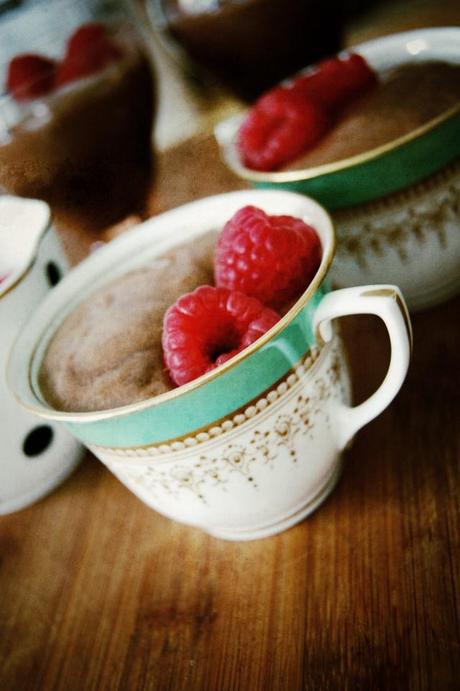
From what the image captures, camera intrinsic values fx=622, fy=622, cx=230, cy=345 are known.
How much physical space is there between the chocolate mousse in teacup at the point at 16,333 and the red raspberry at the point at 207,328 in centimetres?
17

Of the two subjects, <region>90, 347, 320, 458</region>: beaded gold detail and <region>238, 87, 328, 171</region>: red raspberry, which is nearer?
<region>90, 347, 320, 458</region>: beaded gold detail

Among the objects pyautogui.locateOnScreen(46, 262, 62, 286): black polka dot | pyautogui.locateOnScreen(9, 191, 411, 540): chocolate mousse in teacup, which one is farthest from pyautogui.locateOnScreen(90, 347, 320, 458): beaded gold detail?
pyautogui.locateOnScreen(46, 262, 62, 286): black polka dot

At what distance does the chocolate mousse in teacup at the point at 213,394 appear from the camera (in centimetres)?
34

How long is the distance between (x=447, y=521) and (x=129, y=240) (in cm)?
31

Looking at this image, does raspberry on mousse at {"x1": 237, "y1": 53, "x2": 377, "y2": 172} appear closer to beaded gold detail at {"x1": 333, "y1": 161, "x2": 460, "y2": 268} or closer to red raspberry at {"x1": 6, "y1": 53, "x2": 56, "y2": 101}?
beaded gold detail at {"x1": 333, "y1": 161, "x2": 460, "y2": 268}

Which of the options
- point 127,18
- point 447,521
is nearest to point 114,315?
point 447,521

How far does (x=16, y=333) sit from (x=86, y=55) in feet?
1.07

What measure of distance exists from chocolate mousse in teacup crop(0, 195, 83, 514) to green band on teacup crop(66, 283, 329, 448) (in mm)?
159

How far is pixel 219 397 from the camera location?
33 cm

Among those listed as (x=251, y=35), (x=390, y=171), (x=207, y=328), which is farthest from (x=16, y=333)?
(x=251, y=35)

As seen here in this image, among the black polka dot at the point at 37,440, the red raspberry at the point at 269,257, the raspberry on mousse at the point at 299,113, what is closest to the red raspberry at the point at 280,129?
the raspberry on mousse at the point at 299,113

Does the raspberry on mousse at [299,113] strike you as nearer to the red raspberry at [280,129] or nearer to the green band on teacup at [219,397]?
the red raspberry at [280,129]

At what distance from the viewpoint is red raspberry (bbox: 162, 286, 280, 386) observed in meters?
0.34

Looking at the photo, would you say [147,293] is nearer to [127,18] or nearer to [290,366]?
[290,366]
